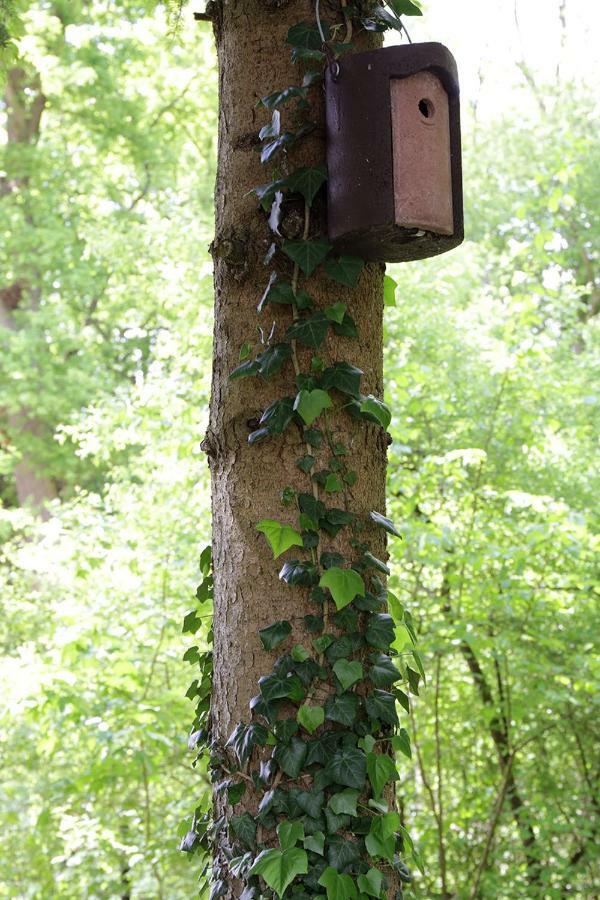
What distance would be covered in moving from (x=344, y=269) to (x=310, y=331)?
12cm

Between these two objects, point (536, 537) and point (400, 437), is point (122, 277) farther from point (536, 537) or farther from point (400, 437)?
point (536, 537)

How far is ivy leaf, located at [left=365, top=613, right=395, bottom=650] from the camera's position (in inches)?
63.2

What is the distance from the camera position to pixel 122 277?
949 cm

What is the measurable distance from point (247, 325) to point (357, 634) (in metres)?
0.57

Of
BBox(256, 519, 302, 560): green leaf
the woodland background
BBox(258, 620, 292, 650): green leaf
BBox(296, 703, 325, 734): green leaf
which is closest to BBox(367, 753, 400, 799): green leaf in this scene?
BBox(296, 703, 325, 734): green leaf

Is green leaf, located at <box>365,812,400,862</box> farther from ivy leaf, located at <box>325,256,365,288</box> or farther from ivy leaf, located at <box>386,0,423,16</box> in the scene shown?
ivy leaf, located at <box>386,0,423,16</box>

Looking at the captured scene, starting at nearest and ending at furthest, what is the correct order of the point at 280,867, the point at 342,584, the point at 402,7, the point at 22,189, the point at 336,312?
the point at 280,867, the point at 342,584, the point at 336,312, the point at 402,7, the point at 22,189

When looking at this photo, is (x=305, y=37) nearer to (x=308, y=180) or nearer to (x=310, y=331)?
Result: (x=308, y=180)

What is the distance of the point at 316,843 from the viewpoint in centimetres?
149

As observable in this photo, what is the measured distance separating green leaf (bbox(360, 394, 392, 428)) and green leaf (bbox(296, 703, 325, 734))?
492 mm

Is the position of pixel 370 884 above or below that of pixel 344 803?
below

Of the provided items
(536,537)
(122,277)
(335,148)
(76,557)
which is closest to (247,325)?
(335,148)

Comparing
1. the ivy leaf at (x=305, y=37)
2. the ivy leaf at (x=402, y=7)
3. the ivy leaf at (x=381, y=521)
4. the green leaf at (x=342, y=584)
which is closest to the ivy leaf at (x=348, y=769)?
the green leaf at (x=342, y=584)

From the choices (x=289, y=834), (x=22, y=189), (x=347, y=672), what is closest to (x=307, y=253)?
(x=347, y=672)
